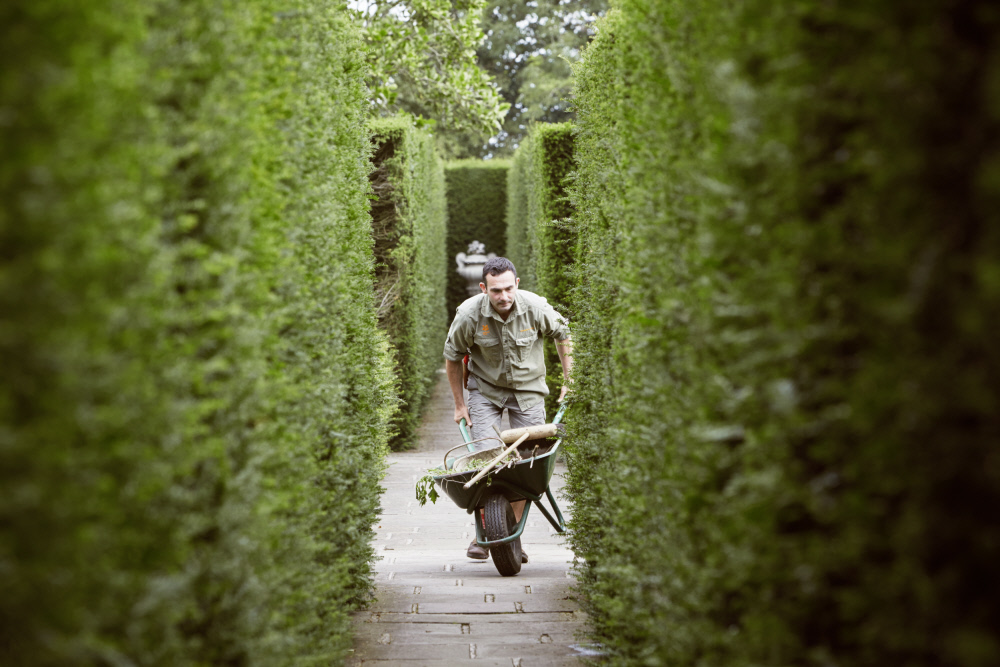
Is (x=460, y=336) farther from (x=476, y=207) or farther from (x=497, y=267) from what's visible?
(x=476, y=207)

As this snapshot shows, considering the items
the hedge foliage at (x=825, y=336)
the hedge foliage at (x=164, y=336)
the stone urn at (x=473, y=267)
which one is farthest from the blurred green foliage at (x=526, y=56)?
the hedge foliage at (x=825, y=336)

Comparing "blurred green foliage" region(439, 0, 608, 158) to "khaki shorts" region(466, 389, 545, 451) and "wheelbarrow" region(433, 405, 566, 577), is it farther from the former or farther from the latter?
"wheelbarrow" region(433, 405, 566, 577)

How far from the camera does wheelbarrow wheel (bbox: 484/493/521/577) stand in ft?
17.1

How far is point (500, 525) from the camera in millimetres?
5203

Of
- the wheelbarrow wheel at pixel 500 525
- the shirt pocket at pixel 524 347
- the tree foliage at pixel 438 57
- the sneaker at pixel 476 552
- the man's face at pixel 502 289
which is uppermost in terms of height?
the tree foliage at pixel 438 57

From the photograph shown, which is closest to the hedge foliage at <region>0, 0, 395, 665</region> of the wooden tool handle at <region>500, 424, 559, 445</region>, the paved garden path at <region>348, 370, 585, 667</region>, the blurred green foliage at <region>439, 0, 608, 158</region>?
the paved garden path at <region>348, 370, 585, 667</region>

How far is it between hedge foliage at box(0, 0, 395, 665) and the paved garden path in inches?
29.2

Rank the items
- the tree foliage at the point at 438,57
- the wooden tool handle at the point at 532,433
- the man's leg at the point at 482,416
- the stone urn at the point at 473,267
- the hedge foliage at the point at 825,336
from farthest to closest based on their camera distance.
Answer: the stone urn at the point at 473,267 < the tree foliage at the point at 438,57 < the man's leg at the point at 482,416 < the wooden tool handle at the point at 532,433 < the hedge foliage at the point at 825,336

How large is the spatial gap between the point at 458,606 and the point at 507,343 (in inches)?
79.3

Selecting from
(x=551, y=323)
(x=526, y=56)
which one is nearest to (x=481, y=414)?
(x=551, y=323)

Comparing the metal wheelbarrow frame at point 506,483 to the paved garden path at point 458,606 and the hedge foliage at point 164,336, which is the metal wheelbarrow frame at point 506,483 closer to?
the paved garden path at point 458,606

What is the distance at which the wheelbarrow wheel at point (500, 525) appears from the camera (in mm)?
5203

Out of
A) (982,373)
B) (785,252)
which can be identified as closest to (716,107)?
(785,252)

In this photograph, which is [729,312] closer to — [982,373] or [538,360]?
[982,373]
